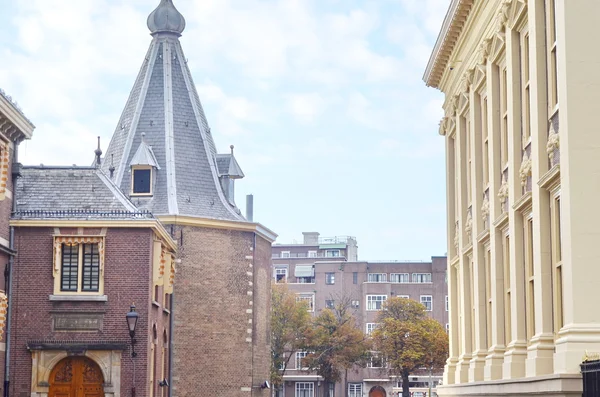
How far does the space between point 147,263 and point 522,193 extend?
20316 millimetres

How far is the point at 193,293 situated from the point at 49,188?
1771 centimetres

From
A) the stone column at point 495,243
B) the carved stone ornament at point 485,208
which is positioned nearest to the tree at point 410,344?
the carved stone ornament at point 485,208

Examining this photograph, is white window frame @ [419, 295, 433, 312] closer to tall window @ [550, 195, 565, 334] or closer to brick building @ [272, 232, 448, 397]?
brick building @ [272, 232, 448, 397]

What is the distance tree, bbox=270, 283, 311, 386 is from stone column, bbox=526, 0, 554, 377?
80.9 meters

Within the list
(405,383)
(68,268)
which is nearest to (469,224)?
(68,268)

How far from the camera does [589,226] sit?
1930 cm

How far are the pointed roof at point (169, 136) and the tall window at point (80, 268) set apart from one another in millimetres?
17859

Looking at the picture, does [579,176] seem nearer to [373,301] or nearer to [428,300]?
[428,300]

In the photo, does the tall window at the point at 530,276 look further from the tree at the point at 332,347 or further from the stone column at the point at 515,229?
the tree at the point at 332,347

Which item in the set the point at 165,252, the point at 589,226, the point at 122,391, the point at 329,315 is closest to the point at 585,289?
the point at 589,226

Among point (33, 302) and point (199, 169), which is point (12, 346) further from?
point (199, 169)

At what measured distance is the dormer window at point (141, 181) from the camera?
61.6m

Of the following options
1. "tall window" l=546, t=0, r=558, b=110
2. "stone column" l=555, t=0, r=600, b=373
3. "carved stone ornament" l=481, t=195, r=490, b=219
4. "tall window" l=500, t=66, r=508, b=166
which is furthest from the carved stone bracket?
"stone column" l=555, t=0, r=600, b=373

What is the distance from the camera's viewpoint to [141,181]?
6181 centimetres
